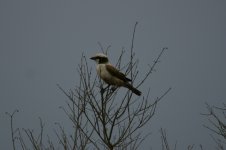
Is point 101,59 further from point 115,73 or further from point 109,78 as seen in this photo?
point 115,73

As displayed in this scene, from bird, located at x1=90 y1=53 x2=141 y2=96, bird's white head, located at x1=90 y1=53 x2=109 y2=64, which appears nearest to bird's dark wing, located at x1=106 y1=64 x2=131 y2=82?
bird, located at x1=90 y1=53 x2=141 y2=96

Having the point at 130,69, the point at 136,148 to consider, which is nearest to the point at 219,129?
the point at 136,148

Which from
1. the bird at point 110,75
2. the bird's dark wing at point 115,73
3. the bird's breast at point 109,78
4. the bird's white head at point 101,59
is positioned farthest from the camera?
the bird's white head at point 101,59

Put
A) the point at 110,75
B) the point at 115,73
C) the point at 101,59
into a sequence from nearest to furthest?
1. the point at 115,73
2. the point at 110,75
3. the point at 101,59

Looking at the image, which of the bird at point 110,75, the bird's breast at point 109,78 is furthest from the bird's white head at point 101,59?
the bird's breast at point 109,78

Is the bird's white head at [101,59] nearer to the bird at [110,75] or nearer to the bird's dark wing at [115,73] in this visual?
the bird at [110,75]

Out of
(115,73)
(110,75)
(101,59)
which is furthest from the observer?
(101,59)

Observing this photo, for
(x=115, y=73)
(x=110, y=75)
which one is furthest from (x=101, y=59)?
(x=115, y=73)

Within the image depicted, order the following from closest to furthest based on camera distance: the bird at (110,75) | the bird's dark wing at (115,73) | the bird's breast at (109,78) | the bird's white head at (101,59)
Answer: the bird's dark wing at (115,73), the bird at (110,75), the bird's breast at (109,78), the bird's white head at (101,59)

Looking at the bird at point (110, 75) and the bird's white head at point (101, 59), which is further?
the bird's white head at point (101, 59)

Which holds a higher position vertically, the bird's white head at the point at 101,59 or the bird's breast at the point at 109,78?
the bird's white head at the point at 101,59

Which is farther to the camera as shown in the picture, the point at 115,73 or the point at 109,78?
the point at 109,78

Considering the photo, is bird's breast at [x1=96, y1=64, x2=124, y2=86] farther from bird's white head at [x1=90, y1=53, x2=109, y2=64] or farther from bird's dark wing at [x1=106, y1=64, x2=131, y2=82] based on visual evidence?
bird's white head at [x1=90, y1=53, x2=109, y2=64]

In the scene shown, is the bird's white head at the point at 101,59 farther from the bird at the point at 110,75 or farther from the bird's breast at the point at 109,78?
the bird's breast at the point at 109,78
